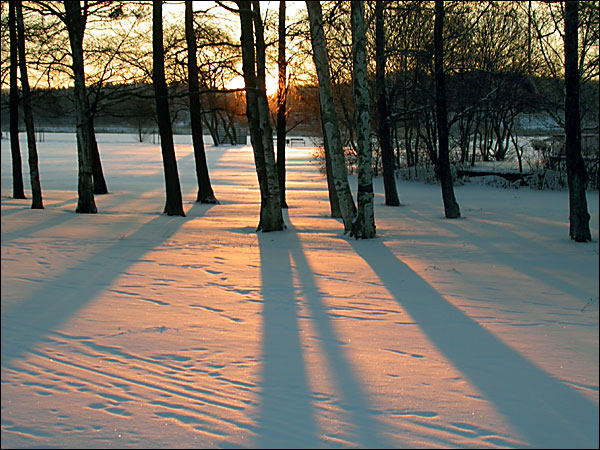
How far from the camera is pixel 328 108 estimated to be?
12.6 metres

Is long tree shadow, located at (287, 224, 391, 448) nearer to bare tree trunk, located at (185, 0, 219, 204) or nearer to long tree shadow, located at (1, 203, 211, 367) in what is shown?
long tree shadow, located at (1, 203, 211, 367)

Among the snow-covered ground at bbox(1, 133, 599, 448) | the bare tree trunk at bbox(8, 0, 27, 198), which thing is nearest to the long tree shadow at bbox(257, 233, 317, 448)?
the snow-covered ground at bbox(1, 133, 599, 448)

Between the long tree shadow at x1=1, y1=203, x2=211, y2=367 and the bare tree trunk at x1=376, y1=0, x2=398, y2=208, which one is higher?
the bare tree trunk at x1=376, y1=0, x2=398, y2=208

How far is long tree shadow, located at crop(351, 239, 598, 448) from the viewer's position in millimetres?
3924

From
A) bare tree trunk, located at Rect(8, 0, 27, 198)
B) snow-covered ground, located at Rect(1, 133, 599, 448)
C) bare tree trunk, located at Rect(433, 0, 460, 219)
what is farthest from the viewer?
bare tree trunk, located at Rect(8, 0, 27, 198)

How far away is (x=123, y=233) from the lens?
40.5 ft

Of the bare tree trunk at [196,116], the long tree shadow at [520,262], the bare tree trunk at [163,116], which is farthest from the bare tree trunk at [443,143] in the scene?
the bare tree trunk at [163,116]

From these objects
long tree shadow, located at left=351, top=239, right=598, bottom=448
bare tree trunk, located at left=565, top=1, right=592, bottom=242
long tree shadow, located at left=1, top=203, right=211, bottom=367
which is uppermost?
bare tree trunk, located at left=565, top=1, right=592, bottom=242

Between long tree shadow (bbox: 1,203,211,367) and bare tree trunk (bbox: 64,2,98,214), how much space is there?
19.7ft

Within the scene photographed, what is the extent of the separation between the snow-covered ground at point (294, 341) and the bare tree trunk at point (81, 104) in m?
4.72

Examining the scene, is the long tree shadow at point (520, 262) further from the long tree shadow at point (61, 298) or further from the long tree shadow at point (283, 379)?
the long tree shadow at point (61, 298)

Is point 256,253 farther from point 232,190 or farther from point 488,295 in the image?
point 232,190

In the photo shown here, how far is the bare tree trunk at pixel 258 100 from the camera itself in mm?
12562

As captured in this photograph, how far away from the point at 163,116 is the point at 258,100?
4.79 metres
